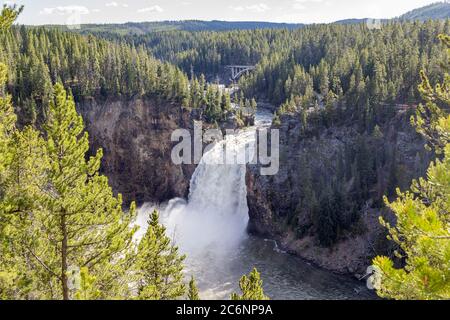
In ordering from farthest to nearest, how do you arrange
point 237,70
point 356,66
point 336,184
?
point 237,70
point 356,66
point 336,184

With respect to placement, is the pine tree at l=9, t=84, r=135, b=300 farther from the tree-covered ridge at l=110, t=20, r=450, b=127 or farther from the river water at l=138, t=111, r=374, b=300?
the tree-covered ridge at l=110, t=20, r=450, b=127

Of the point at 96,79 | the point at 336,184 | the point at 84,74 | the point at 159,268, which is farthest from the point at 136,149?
the point at 159,268

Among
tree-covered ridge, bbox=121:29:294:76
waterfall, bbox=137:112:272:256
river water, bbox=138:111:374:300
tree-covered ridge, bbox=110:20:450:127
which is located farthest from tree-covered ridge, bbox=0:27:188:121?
tree-covered ridge, bbox=121:29:294:76

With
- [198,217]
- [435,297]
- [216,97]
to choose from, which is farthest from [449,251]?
[216,97]

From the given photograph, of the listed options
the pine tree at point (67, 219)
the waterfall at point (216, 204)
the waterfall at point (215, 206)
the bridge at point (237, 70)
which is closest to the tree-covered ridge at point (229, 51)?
the bridge at point (237, 70)

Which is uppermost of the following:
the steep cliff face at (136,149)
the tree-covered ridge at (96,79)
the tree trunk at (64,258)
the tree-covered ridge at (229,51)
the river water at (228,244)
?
the tree-covered ridge at (229,51)

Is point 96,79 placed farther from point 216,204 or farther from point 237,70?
point 237,70

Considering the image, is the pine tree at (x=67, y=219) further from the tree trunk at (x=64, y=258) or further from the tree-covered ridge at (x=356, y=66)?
the tree-covered ridge at (x=356, y=66)
